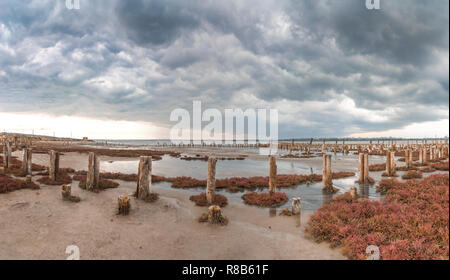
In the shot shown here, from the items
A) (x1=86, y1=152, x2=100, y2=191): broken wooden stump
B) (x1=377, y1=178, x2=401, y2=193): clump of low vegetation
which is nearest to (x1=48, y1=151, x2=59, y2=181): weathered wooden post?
(x1=86, y1=152, x2=100, y2=191): broken wooden stump

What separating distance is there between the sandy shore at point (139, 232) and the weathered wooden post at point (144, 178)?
0.62 m

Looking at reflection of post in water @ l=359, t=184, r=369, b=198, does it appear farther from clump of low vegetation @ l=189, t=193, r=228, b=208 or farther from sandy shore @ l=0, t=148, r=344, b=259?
clump of low vegetation @ l=189, t=193, r=228, b=208

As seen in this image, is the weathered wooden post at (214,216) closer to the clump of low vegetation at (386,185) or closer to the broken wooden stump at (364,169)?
the clump of low vegetation at (386,185)

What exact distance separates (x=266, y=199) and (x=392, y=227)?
21.3 ft

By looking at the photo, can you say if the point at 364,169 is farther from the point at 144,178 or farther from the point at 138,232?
the point at 138,232

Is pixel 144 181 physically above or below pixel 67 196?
above

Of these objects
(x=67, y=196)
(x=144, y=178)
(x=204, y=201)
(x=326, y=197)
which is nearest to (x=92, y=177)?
(x=67, y=196)

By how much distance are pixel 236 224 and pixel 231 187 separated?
290 inches

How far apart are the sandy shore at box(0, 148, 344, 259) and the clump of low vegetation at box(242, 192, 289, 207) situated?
0.94 meters

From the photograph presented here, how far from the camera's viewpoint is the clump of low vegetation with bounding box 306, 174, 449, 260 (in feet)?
19.1

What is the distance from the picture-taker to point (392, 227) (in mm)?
7273
